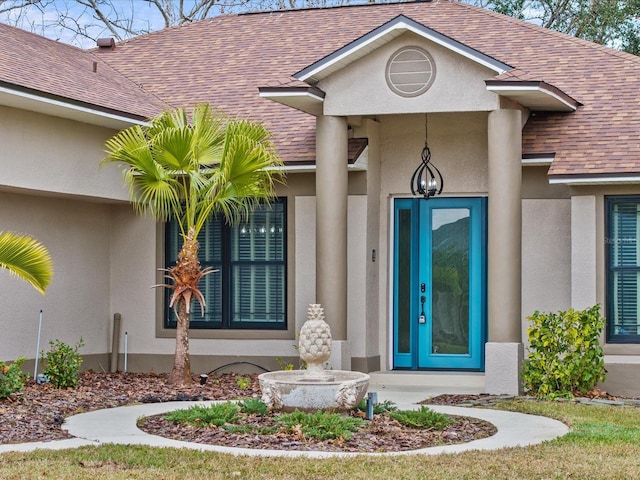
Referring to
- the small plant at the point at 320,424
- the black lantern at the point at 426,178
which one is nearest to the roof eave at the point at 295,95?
the black lantern at the point at 426,178

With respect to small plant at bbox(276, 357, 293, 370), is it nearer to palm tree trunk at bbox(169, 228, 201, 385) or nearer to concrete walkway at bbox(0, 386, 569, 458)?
palm tree trunk at bbox(169, 228, 201, 385)

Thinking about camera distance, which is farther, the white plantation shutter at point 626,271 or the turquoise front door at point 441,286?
the turquoise front door at point 441,286

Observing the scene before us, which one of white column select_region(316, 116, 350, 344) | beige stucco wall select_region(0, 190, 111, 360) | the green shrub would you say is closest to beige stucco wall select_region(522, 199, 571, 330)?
the green shrub

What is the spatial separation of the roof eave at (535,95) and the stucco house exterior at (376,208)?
38mm

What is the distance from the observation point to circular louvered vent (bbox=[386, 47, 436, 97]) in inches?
584

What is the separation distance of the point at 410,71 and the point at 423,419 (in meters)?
5.63

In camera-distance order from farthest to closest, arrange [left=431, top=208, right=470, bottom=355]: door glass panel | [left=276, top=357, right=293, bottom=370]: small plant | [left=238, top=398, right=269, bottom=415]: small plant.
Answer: [left=276, top=357, right=293, bottom=370]: small plant < [left=431, top=208, right=470, bottom=355]: door glass panel < [left=238, top=398, right=269, bottom=415]: small plant

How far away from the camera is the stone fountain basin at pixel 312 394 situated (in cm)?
1127

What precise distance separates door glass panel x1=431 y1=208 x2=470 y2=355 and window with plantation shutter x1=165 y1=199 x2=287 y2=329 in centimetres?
232

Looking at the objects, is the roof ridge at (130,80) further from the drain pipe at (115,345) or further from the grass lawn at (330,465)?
the grass lawn at (330,465)

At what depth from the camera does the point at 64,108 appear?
14.6 meters

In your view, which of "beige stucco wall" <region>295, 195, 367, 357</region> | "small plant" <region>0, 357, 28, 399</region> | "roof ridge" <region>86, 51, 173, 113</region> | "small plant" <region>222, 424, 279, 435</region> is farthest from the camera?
"roof ridge" <region>86, 51, 173, 113</region>

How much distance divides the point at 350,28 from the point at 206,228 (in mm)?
5160

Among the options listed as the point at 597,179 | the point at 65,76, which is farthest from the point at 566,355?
the point at 65,76
